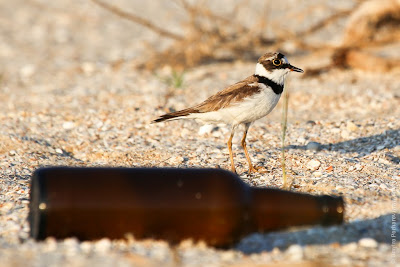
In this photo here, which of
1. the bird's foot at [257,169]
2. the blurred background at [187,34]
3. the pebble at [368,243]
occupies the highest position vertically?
the blurred background at [187,34]

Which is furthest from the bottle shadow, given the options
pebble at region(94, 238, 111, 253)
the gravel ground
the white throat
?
the white throat

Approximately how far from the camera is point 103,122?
603 centimetres

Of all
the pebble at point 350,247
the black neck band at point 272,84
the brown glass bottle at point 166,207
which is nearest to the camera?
the brown glass bottle at point 166,207

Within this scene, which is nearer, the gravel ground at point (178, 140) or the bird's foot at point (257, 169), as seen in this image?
the gravel ground at point (178, 140)

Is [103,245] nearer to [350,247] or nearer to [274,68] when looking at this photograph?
[350,247]

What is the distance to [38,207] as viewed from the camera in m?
2.77

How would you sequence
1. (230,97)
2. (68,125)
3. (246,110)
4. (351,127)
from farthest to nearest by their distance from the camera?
1. (68,125)
2. (351,127)
3. (230,97)
4. (246,110)

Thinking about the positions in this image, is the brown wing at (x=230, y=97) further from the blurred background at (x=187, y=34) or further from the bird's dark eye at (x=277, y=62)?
the blurred background at (x=187, y=34)

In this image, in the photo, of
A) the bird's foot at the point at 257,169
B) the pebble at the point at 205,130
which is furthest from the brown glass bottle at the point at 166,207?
the pebble at the point at 205,130

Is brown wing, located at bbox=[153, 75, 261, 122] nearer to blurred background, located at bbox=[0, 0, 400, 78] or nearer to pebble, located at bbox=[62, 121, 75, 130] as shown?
pebble, located at bbox=[62, 121, 75, 130]

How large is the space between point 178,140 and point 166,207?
9.18 ft

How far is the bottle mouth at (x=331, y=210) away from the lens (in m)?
2.83

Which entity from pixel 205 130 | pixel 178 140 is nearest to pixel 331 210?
pixel 178 140

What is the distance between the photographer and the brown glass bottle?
2.74 metres
